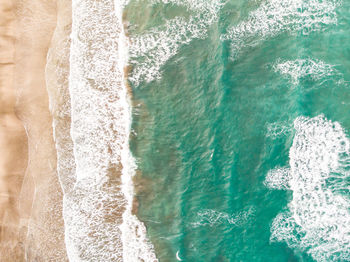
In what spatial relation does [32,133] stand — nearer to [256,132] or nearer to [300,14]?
[256,132]

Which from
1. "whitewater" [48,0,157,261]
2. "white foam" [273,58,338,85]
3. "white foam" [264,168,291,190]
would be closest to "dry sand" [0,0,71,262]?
"whitewater" [48,0,157,261]

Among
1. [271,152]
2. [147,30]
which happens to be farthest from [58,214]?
[271,152]

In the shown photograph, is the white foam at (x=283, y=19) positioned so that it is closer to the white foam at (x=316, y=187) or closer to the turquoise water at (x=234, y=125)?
the turquoise water at (x=234, y=125)

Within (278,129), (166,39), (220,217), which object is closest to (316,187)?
(278,129)

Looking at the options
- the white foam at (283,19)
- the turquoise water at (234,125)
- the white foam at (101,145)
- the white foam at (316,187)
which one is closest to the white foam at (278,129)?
the turquoise water at (234,125)

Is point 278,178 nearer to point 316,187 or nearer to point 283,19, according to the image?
point 316,187

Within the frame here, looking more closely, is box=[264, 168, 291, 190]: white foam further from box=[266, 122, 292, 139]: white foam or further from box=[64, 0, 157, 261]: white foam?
box=[64, 0, 157, 261]: white foam

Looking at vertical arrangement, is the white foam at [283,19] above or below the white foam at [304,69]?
above

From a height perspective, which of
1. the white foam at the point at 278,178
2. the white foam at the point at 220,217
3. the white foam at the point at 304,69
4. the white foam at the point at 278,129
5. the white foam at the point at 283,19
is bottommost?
the white foam at the point at 220,217
